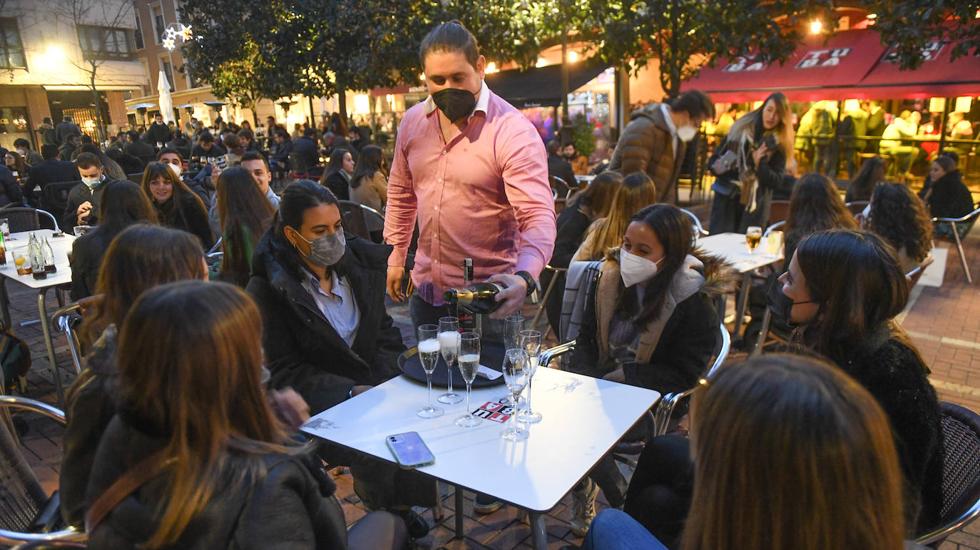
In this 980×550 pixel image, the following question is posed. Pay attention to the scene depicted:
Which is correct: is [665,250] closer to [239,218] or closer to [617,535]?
[617,535]

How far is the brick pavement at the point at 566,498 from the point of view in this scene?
2.70m

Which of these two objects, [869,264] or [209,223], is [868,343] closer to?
[869,264]

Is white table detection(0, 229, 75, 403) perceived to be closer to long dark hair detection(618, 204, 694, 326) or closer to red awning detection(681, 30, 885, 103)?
long dark hair detection(618, 204, 694, 326)

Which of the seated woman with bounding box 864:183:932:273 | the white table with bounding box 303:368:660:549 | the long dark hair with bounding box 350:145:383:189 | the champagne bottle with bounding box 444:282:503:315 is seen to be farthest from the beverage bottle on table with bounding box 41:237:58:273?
the seated woman with bounding box 864:183:932:273

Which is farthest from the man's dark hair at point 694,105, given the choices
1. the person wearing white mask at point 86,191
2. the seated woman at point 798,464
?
the person wearing white mask at point 86,191

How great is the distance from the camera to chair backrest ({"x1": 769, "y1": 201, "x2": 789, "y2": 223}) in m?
5.15

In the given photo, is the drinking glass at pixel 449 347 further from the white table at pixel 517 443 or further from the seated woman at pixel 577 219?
the seated woman at pixel 577 219

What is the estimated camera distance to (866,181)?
5.82 m

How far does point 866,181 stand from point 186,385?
248 inches

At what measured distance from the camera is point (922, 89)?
964cm

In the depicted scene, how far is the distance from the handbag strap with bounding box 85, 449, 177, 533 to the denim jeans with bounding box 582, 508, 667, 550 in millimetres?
1026

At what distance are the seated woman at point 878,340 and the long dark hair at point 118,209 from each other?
3471 millimetres

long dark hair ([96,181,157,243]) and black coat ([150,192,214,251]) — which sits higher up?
long dark hair ([96,181,157,243])

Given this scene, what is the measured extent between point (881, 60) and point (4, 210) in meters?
12.4
